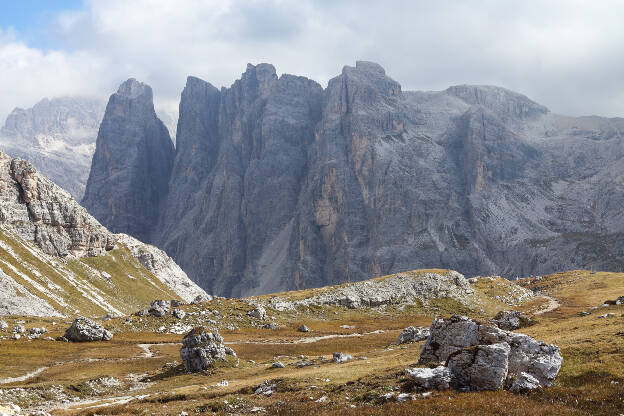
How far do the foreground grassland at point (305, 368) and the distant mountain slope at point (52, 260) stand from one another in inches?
1151

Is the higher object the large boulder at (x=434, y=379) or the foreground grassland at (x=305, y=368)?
the large boulder at (x=434, y=379)

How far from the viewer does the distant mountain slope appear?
135875 millimetres

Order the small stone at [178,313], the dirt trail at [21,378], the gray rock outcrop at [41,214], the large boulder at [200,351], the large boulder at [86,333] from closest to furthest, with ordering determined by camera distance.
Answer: the dirt trail at [21,378], the large boulder at [200,351], the large boulder at [86,333], the small stone at [178,313], the gray rock outcrop at [41,214]

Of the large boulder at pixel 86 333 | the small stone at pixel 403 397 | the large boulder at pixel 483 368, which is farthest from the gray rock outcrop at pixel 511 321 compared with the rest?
the large boulder at pixel 86 333

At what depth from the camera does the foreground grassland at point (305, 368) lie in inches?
1040

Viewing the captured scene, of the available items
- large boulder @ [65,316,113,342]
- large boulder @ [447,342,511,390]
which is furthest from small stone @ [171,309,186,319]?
large boulder @ [447,342,511,390]

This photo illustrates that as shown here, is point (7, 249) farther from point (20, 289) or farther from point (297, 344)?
point (297, 344)

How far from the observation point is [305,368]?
51.2 metres

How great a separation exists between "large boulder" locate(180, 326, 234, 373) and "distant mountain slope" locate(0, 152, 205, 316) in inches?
3216

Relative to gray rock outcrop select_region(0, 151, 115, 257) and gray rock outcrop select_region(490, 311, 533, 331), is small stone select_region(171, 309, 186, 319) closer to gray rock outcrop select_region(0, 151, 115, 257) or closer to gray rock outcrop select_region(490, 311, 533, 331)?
gray rock outcrop select_region(490, 311, 533, 331)

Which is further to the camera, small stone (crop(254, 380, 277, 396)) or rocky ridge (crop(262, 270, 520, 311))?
rocky ridge (crop(262, 270, 520, 311))

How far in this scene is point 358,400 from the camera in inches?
1145

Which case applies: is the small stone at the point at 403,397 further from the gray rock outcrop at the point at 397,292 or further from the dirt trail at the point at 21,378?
the gray rock outcrop at the point at 397,292

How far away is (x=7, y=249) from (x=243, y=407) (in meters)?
144
